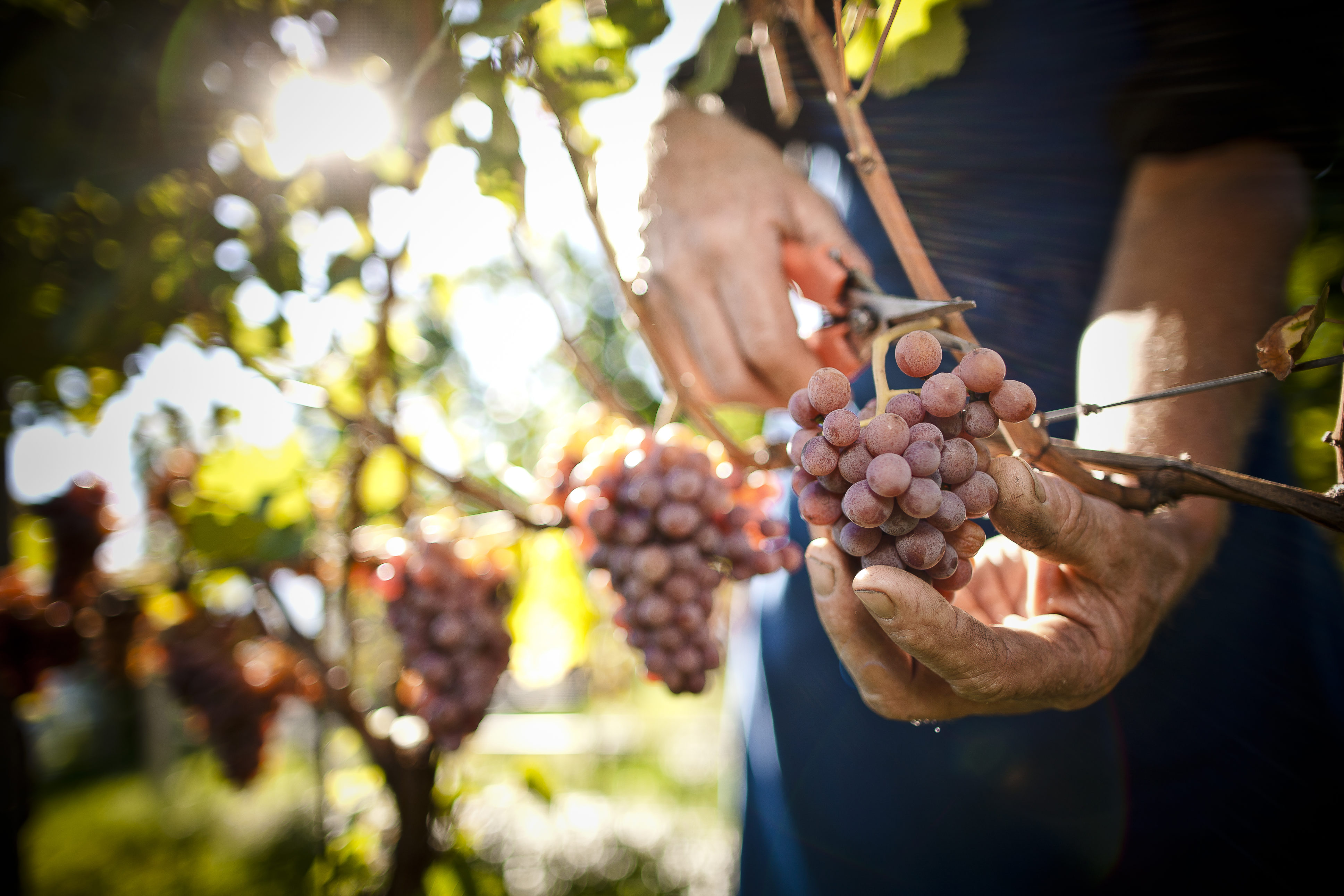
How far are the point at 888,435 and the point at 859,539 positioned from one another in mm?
95

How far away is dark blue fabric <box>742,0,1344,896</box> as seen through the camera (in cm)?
90

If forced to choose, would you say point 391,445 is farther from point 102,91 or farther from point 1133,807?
point 1133,807

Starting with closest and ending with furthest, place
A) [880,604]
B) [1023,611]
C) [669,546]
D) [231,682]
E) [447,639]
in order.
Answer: [880,604] → [1023,611] → [669,546] → [447,639] → [231,682]

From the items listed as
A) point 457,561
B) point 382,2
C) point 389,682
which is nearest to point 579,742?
point 389,682

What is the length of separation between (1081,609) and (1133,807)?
0.61 metres

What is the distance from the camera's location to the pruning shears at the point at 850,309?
1.87 feet

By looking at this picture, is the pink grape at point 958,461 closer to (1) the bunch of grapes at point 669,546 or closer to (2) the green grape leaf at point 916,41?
(1) the bunch of grapes at point 669,546

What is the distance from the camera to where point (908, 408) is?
493 mm

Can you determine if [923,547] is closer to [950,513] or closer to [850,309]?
[950,513]

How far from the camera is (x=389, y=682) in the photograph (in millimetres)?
1624

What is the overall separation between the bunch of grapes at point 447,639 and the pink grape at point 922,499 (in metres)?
0.95

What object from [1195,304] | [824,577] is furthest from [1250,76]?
[824,577]

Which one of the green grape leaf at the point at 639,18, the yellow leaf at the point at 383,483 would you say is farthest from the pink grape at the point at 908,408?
the yellow leaf at the point at 383,483

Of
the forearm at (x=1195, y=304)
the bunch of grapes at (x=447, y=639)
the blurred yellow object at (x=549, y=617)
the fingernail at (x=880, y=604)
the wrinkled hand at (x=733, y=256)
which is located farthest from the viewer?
the blurred yellow object at (x=549, y=617)
